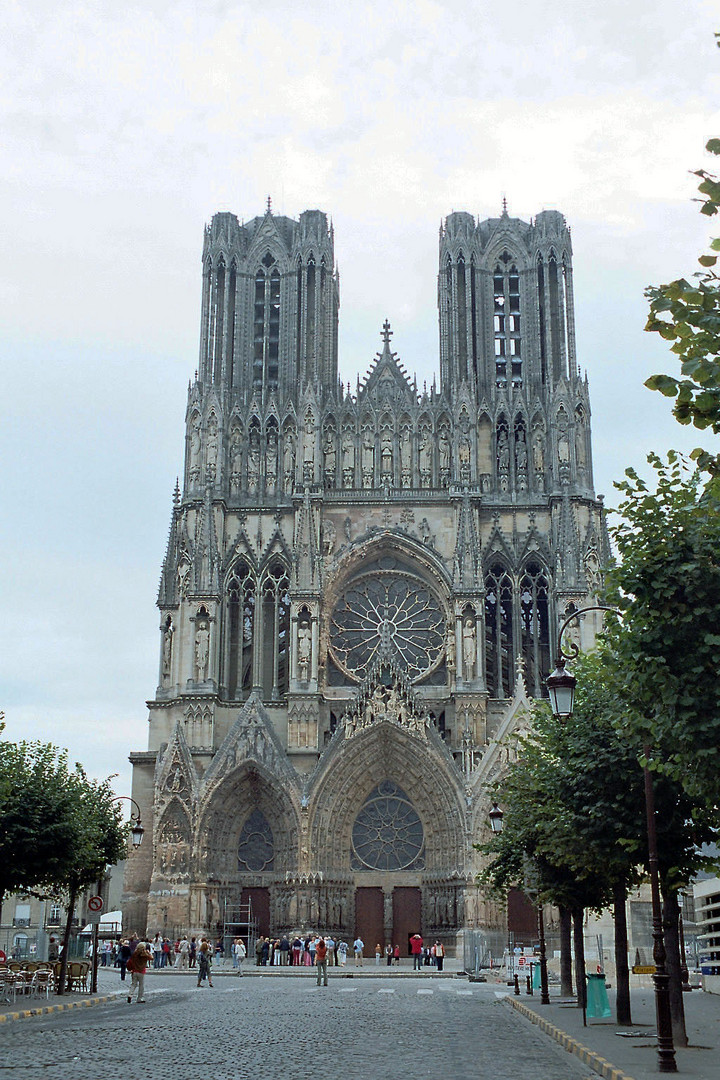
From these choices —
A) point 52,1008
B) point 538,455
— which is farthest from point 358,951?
point 52,1008

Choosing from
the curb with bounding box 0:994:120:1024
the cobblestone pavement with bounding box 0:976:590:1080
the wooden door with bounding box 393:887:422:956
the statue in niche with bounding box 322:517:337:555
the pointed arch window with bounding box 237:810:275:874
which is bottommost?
the curb with bounding box 0:994:120:1024

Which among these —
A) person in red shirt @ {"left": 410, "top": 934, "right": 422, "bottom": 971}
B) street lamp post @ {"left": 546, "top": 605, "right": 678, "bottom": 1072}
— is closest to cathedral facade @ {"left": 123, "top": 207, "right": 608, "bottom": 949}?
person in red shirt @ {"left": 410, "top": 934, "right": 422, "bottom": 971}

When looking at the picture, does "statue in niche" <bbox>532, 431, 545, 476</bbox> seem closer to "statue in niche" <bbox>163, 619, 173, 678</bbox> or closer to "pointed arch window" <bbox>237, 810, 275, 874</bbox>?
"statue in niche" <bbox>163, 619, 173, 678</bbox>

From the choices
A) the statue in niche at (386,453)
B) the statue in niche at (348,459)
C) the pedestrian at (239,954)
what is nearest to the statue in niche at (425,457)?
the statue in niche at (386,453)

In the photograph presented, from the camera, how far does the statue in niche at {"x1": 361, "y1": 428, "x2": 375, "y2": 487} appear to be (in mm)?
49719

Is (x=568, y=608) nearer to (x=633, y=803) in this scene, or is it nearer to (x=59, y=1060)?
(x=633, y=803)

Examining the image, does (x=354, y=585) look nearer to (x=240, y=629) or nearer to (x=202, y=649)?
(x=240, y=629)

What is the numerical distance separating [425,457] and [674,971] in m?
33.8

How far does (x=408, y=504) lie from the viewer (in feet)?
161

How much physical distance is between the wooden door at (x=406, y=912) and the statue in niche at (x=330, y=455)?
15773 millimetres

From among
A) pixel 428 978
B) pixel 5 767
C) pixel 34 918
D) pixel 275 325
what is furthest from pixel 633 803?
pixel 34 918

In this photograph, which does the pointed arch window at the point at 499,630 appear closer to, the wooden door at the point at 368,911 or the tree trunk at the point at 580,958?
the wooden door at the point at 368,911

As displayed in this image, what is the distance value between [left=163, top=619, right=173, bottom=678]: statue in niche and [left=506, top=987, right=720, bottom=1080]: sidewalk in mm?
24325

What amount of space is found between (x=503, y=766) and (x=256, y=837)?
30.8ft
